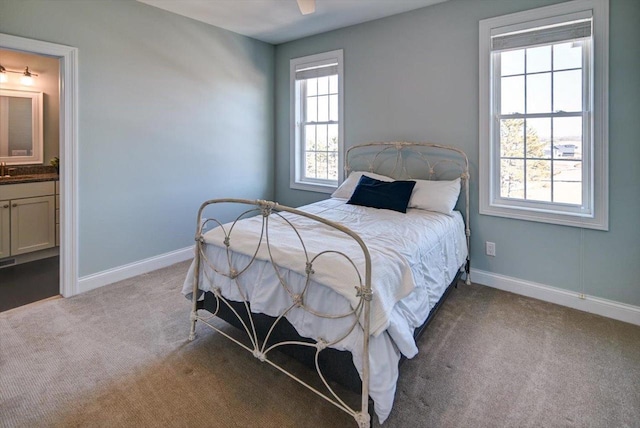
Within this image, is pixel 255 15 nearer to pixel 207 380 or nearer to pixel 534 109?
pixel 534 109

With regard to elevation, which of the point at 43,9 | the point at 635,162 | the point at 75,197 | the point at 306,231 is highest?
the point at 43,9

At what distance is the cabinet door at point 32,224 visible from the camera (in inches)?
151

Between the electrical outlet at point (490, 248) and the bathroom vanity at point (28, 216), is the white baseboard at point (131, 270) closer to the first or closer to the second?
the bathroom vanity at point (28, 216)

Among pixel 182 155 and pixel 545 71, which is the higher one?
pixel 545 71

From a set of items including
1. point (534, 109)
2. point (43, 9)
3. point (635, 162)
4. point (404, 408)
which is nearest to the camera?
point (404, 408)

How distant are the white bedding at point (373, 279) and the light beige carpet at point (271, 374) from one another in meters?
0.38

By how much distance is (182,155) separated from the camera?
12.6 ft

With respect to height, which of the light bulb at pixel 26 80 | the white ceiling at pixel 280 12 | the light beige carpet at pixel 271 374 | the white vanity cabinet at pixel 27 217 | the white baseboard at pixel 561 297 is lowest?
the light beige carpet at pixel 271 374

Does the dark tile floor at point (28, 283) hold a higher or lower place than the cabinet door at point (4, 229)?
lower

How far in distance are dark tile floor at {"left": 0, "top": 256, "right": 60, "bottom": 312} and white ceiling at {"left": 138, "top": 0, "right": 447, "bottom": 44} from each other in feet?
9.45

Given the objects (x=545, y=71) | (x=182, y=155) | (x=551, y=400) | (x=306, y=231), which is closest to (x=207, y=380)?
(x=306, y=231)

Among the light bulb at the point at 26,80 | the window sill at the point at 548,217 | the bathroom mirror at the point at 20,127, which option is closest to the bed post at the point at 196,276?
the window sill at the point at 548,217

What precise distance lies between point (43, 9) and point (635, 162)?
4.66m

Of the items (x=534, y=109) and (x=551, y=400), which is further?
(x=534, y=109)
